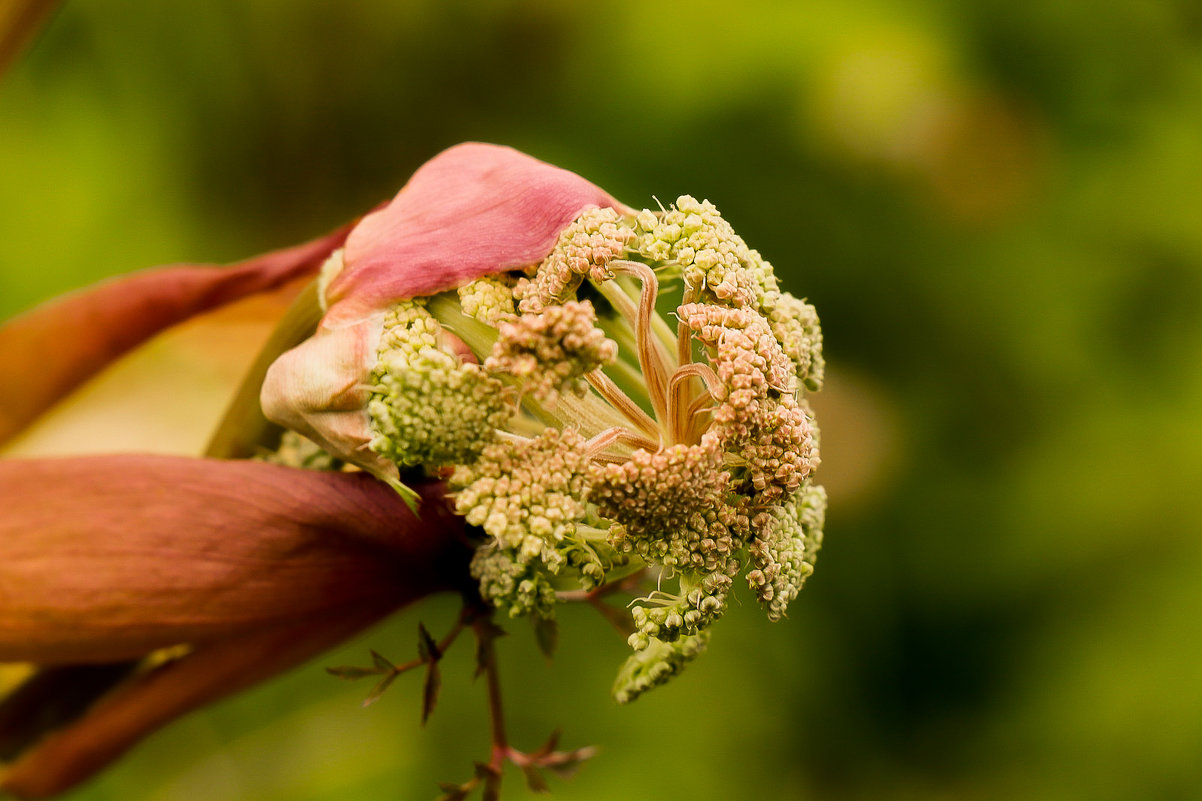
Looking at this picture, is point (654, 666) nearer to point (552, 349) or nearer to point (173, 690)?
point (552, 349)

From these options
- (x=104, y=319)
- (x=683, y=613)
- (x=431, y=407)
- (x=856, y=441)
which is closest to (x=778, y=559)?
(x=683, y=613)

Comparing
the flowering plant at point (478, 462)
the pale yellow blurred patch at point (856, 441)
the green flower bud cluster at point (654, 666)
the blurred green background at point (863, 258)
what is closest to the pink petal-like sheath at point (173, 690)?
the flowering plant at point (478, 462)

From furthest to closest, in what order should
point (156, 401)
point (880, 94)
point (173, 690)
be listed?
point (880, 94)
point (156, 401)
point (173, 690)

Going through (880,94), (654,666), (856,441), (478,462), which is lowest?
(856,441)

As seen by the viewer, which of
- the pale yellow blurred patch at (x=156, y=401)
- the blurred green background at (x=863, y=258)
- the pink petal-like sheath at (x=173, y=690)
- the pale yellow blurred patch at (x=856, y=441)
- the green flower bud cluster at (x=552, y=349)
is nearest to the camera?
the green flower bud cluster at (x=552, y=349)

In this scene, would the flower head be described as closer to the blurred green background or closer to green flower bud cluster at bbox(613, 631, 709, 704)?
green flower bud cluster at bbox(613, 631, 709, 704)

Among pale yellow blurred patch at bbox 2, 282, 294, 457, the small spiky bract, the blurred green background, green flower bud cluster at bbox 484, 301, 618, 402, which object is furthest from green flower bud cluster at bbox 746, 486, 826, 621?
the blurred green background

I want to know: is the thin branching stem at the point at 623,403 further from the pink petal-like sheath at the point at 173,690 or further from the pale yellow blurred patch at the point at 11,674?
the pale yellow blurred patch at the point at 11,674

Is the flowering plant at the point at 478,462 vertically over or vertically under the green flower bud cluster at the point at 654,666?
over
